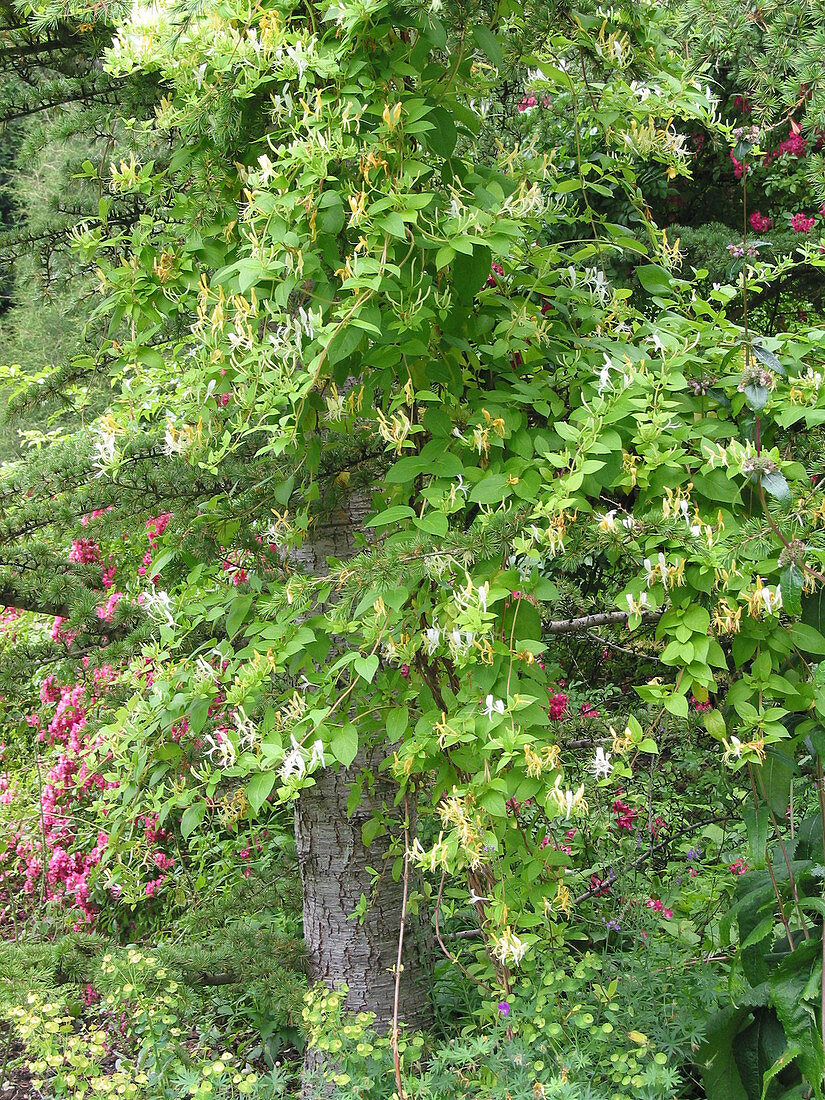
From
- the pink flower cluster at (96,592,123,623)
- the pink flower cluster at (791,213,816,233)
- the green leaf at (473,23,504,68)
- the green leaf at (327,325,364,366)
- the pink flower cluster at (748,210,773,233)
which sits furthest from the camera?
the pink flower cluster at (748,210,773,233)

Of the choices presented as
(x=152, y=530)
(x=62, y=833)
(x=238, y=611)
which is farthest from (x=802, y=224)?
(x=62, y=833)

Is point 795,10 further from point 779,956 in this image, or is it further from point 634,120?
point 779,956

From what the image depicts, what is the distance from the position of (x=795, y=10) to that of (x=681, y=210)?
43.2 inches

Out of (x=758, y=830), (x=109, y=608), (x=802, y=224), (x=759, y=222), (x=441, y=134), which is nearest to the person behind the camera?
(x=441, y=134)

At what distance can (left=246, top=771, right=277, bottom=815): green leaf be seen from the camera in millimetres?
1239

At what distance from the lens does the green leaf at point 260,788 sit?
1239 mm

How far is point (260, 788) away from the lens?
1.25 m

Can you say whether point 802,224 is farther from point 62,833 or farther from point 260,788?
point 62,833

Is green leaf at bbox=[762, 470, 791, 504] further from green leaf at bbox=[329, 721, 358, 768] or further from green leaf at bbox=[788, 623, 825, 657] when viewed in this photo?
green leaf at bbox=[329, 721, 358, 768]

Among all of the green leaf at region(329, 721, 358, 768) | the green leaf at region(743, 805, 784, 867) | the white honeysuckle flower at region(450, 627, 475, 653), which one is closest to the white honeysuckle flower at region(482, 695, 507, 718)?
the white honeysuckle flower at region(450, 627, 475, 653)

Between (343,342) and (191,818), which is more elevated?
(343,342)

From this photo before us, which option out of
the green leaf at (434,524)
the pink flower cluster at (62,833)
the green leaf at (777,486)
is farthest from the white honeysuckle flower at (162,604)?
the pink flower cluster at (62,833)

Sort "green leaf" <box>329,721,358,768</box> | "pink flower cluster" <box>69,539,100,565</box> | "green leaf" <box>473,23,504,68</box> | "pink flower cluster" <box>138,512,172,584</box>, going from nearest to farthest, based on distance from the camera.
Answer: "green leaf" <box>329,721,358,768</box>, "green leaf" <box>473,23,504,68</box>, "pink flower cluster" <box>138,512,172,584</box>, "pink flower cluster" <box>69,539,100,565</box>

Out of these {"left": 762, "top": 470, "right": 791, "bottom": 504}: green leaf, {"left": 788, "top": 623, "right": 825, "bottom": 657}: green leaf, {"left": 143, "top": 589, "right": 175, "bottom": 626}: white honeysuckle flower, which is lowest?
{"left": 788, "top": 623, "right": 825, "bottom": 657}: green leaf
